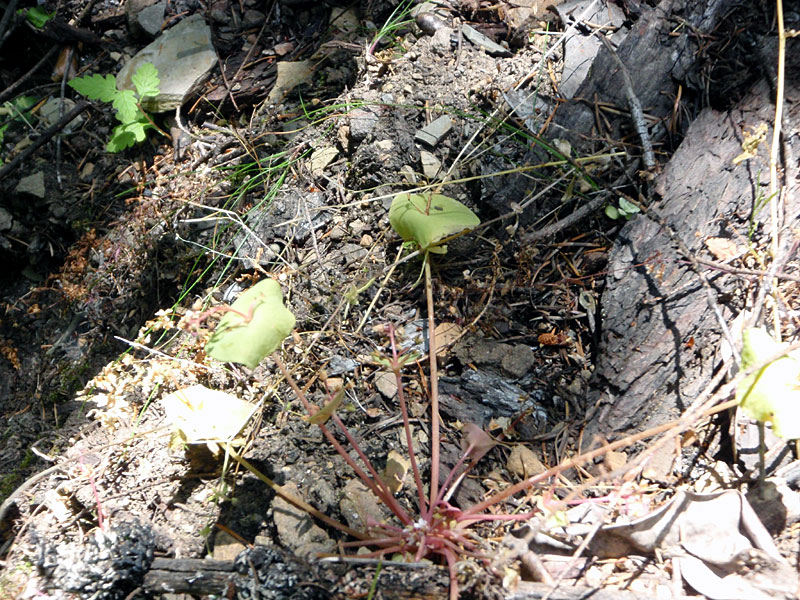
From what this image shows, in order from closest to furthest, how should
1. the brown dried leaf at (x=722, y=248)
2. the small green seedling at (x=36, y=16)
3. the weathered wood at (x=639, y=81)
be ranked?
the brown dried leaf at (x=722, y=248), the weathered wood at (x=639, y=81), the small green seedling at (x=36, y=16)

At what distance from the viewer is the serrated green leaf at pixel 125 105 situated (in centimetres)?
240

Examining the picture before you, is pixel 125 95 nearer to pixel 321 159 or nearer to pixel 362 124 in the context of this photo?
pixel 321 159

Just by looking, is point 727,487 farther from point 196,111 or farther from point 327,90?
point 196,111

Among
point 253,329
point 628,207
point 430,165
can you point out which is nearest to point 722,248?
point 628,207

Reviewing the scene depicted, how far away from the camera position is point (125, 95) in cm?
241

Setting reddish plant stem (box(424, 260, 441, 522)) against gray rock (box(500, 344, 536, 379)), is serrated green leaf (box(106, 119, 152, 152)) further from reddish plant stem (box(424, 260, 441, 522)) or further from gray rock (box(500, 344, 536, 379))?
gray rock (box(500, 344, 536, 379))

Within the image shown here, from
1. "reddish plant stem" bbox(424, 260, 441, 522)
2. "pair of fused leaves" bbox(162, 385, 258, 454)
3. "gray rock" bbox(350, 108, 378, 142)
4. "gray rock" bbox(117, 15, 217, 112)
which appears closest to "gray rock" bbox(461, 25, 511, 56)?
"gray rock" bbox(350, 108, 378, 142)

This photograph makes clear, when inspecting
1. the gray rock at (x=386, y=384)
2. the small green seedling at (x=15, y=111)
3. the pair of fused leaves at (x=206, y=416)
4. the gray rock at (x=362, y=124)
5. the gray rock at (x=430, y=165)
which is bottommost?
the pair of fused leaves at (x=206, y=416)

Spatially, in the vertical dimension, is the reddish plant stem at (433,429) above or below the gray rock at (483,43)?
below

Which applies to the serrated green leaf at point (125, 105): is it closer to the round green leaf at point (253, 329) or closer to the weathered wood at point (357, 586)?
the round green leaf at point (253, 329)

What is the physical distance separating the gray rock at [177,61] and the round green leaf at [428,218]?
1372 millimetres

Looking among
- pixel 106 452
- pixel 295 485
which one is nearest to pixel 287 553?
pixel 295 485

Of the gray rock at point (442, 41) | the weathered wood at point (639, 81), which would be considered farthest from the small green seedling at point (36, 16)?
the weathered wood at point (639, 81)

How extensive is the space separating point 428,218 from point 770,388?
0.94 meters
